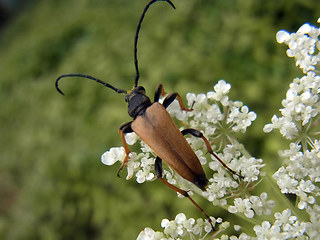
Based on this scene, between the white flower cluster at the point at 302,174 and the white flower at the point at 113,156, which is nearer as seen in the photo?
the white flower cluster at the point at 302,174

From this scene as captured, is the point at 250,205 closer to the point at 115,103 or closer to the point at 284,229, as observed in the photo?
the point at 284,229

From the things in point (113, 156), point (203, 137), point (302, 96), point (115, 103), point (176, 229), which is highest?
point (115, 103)

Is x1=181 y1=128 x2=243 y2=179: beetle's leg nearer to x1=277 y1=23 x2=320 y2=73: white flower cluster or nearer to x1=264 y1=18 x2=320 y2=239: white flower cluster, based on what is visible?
x1=264 y1=18 x2=320 y2=239: white flower cluster

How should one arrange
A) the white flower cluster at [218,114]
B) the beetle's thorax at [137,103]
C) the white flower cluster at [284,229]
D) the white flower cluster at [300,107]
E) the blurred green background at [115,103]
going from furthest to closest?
1. the blurred green background at [115,103]
2. the beetle's thorax at [137,103]
3. the white flower cluster at [218,114]
4. the white flower cluster at [300,107]
5. the white flower cluster at [284,229]

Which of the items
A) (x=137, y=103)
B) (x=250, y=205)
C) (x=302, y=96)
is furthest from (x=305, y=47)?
(x=137, y=103)

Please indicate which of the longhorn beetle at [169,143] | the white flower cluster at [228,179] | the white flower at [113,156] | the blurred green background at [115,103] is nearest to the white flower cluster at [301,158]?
the white flower cluster at [228,179]

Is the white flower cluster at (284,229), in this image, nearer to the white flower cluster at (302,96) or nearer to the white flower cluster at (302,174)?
the white flower cluster at (302,174)

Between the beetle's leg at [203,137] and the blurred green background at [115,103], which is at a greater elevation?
the blurred green background at [115,103]

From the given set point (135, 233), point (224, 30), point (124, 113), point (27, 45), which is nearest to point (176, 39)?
point (224, 30)
